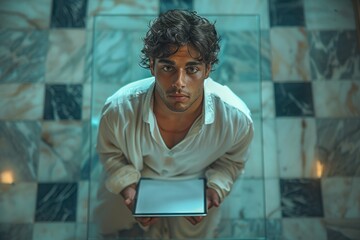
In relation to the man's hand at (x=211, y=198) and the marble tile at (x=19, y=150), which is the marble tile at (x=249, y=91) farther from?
the marble tile at (x=19, y=150)

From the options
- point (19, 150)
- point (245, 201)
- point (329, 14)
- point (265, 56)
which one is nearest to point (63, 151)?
point (19, 150)

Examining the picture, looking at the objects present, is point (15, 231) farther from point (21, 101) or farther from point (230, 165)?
point (230, 165)

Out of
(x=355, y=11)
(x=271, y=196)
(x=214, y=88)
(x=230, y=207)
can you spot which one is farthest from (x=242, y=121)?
(x=355, y=11)

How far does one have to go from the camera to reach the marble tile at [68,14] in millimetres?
1323

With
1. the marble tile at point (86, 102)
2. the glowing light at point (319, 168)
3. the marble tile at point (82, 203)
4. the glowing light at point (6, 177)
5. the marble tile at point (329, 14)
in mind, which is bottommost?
the marble tile at point (82, 203)

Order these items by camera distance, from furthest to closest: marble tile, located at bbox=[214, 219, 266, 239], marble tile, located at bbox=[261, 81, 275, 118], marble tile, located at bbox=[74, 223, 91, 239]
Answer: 1. marble tile, located at bbox=[261, 81, 275, 118]
2. marble tile, located at bbox=[74, 223, 91, 239]
3. marble tile, located at bbox=[214, 219, 266, 239]

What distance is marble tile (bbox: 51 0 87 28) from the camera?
1.32 meters

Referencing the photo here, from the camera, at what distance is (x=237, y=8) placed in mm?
1327

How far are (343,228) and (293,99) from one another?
39 cm

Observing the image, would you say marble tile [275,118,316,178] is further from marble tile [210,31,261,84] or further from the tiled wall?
marble tile [210,31,261,84]

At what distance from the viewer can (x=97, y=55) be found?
3.60 feet

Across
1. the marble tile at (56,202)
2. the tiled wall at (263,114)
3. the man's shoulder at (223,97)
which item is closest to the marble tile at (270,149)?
the tiled wall at (263,114)

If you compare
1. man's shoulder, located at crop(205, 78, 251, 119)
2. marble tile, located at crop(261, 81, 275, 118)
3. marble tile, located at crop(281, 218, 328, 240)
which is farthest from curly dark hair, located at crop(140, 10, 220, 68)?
marble tile, located at crop(281, 218, 328, 240)

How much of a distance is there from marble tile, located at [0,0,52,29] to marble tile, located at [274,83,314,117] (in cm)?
75
